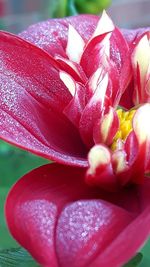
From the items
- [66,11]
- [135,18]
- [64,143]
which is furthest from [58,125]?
[135,18]

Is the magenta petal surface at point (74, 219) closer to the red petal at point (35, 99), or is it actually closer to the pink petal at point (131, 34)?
the red petal at point (35, 99)

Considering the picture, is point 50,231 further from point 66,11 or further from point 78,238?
point 66,11

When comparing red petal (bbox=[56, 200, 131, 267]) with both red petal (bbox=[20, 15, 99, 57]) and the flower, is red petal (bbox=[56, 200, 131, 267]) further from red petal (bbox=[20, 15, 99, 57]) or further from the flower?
red petal (bbox=[20, 15, 99, 57])

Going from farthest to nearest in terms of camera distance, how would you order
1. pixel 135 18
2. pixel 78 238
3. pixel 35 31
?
pixel 135 18, pixel 35 31, pixel 78 238

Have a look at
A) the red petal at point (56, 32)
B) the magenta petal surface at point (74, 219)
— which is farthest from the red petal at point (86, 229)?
the red petal at point (56, 32)

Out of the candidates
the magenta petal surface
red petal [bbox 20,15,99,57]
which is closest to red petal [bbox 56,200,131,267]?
the magenta petal surface

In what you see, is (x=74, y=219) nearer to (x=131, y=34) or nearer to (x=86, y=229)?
(x=86, y=229)
